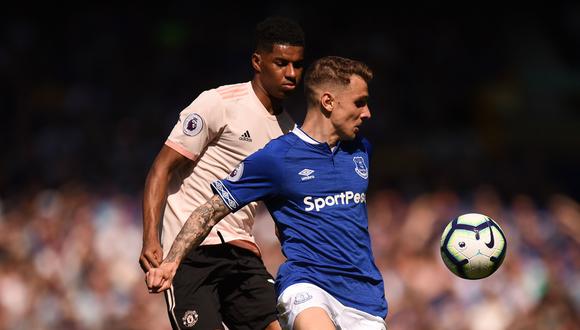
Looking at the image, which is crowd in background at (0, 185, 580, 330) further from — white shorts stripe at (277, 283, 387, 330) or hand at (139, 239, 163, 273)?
hand at (139, 239, 163, 273)

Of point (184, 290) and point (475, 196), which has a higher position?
point (184, 290)

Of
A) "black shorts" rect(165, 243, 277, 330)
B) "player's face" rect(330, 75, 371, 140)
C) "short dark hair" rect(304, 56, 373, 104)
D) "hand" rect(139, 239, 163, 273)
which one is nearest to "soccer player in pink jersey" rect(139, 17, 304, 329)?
"black shorts" rect(165, 243, 277, 330)

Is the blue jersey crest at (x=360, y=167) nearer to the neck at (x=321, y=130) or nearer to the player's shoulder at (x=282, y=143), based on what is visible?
the neck at (x=321, y=130)

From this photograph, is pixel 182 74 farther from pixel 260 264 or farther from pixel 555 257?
pixel 260 264

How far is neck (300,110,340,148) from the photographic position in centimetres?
636

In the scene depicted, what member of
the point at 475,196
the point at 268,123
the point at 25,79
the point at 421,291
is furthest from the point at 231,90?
the point at 25,79

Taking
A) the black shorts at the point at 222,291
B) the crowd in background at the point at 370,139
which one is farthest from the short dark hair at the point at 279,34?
the crowd in background at the point at 370,139

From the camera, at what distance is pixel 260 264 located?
6.76 meters

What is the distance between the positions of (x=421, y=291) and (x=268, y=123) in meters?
6.19

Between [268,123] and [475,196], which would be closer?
[268,123]

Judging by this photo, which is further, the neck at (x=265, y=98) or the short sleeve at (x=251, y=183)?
the neck at (x=265, y=98)

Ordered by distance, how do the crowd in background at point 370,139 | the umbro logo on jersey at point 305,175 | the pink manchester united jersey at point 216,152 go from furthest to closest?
the crowd in background at point 370,139, the pink manchester united jersey at point 216,152, the umbro logo on jersey at point 305,175

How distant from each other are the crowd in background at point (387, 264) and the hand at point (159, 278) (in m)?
6.46

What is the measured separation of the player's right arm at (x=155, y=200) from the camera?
20.1 ft
